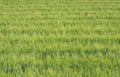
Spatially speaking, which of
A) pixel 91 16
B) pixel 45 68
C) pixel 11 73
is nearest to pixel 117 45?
pixel 45 68

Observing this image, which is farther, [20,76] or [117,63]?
[117,63]

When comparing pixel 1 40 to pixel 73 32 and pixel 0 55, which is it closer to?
pixel 0 55

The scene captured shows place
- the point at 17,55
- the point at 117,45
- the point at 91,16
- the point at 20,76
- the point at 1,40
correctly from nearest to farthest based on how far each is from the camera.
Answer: the point at 20,76, the point at 17,55, the point at 117,45, the point at 1,40, the point at 91,16

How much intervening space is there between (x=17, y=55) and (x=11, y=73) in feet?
3.50

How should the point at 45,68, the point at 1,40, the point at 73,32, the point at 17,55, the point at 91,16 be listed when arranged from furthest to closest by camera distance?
1. the point at 91,16
2. the point at 73,32
3. the point at 1,40
4. the point at 17,55
5. the point at 45,68

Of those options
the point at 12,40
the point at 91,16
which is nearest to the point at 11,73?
the point at 12,40

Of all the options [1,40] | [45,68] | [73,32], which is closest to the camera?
[45,68]

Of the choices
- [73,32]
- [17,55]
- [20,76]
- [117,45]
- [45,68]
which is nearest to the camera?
[20,76]

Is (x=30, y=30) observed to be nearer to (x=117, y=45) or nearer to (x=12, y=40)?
(x=12, y=40)

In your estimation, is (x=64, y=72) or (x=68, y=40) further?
(x=68, y=40)

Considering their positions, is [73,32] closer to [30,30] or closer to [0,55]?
[30,30]

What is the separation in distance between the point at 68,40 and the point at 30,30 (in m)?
1.71

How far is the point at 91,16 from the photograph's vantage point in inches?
485

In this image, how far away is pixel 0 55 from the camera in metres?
6.34
